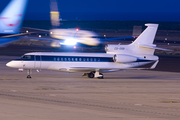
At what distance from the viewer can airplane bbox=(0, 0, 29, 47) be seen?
31219 mm

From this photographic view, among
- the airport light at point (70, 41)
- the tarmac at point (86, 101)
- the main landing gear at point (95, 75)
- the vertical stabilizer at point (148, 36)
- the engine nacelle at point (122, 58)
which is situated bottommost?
the tarmac at point (86, 101)

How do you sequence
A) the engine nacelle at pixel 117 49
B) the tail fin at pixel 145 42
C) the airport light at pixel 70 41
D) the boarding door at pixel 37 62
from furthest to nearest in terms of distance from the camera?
1. the airport light at pixel 70 41
2. the engine nacelle at pixel 117 49
3. the tail fin at pixel 145 42
4. the boarding door at pixel 37 62

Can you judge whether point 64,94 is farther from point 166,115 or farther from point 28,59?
point 28,59

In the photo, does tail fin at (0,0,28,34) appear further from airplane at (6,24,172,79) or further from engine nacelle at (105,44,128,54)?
engine nacelle at (105,44,128,54)

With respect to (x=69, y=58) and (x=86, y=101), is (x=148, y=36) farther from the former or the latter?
(x=86, y=101)

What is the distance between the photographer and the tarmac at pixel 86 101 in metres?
15.5

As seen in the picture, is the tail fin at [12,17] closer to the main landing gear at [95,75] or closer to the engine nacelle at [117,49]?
the main landing gear at [95,75]

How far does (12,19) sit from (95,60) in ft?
31.9

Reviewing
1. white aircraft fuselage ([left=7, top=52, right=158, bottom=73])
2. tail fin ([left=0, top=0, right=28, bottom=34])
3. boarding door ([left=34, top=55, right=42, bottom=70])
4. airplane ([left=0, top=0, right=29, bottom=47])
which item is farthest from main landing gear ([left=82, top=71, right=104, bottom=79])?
tail fin ([left=0, top=0, right=28, bottom=34])

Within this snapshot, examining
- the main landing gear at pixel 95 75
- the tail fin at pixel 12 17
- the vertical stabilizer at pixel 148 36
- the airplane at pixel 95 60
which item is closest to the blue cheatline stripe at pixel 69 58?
the airplane at pixel 95 60

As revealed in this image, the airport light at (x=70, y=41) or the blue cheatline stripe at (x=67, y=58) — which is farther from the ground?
the airport light at (x=70, y=41)

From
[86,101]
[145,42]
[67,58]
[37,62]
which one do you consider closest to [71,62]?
[67,58]

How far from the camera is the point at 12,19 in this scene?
31.2 m

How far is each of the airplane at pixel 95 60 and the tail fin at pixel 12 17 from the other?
342cm
